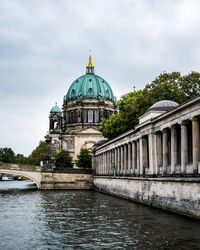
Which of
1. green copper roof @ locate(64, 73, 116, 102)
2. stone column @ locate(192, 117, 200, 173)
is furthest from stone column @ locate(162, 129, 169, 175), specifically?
green copper roof @ locate(64, 73, 116, 102)

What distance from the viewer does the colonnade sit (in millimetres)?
23009

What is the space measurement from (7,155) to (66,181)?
403 ft

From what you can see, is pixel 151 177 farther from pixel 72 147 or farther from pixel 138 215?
pixel 72 147

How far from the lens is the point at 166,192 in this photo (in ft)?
82.0

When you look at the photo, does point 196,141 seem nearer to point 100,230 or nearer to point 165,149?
point 165,149

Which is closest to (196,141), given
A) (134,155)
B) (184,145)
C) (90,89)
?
(184,145)

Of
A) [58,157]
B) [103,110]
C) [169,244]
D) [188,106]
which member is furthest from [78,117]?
[169,244]

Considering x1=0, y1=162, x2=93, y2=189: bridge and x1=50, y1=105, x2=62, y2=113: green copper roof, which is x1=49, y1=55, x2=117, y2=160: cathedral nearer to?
x1=50, y1=105, x2=62, y2=113: green copper roof

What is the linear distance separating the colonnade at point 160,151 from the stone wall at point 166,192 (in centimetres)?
73

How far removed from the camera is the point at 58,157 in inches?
3551

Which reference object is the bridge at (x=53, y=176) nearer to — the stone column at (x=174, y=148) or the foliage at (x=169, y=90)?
the foliage at (x=169, y=90)

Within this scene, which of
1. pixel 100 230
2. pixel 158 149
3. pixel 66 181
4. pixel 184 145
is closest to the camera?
pixel 100 230

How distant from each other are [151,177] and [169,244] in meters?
14.2

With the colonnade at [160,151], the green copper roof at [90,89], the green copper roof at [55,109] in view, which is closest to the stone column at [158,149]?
the colonnade at [160,151]
